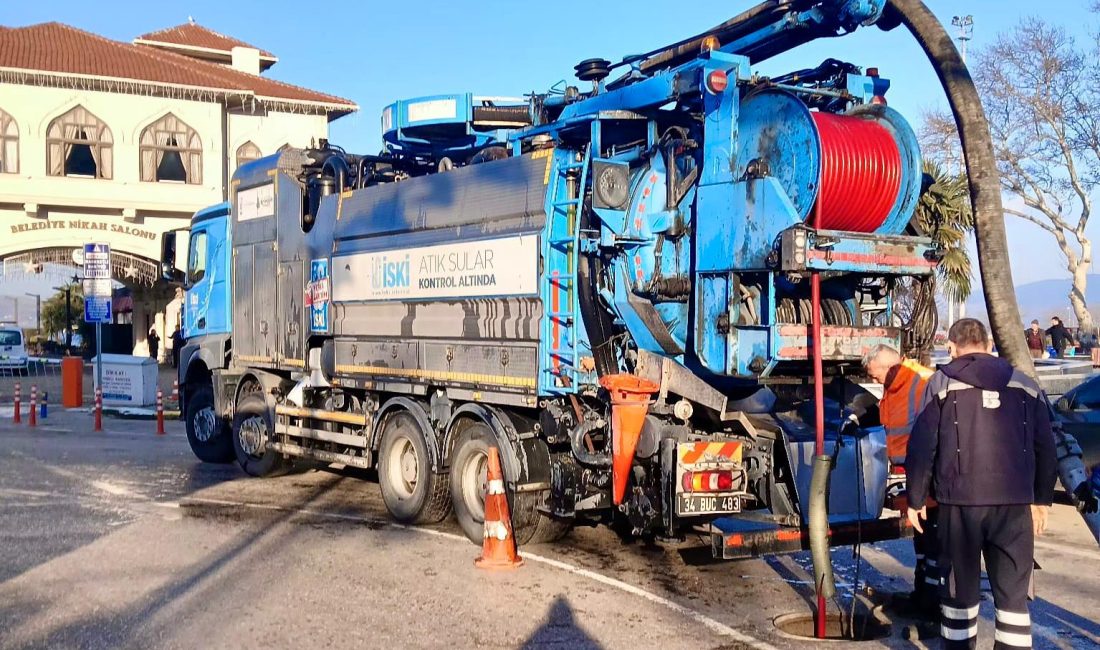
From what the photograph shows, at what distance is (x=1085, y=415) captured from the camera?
33.9ft

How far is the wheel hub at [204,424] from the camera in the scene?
13781 millimetres

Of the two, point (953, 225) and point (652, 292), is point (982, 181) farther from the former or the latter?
point (652, 292)

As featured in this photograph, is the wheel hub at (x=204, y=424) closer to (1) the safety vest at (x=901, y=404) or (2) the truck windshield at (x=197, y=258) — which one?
(2) the truck windshield at (x=197, y=258)

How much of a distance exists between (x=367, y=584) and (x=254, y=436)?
547 centimetres

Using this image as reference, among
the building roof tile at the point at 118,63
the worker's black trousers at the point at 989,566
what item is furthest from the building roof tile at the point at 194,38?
the worker's black trousers at the point at 989,566

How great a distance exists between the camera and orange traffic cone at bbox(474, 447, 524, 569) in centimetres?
802

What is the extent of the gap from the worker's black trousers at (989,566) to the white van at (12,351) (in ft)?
118

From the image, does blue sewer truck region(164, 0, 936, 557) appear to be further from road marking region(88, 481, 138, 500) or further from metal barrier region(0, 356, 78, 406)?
metal barrier region(0, 356, 78, 406)

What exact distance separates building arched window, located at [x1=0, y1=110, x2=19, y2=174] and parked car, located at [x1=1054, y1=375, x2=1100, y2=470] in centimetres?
2829

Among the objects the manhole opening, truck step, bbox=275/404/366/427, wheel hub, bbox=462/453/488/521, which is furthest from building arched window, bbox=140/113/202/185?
the manhole opening

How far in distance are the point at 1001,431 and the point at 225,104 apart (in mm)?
31448

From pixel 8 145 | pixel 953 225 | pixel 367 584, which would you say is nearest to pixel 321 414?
pixel 367 584

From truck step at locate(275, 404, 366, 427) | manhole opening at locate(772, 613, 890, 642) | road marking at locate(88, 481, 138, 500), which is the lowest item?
manhole opening at locate(772, 613, 890, 642)

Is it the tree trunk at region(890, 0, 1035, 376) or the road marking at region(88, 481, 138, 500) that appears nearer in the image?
the tree trunk at region(890, 0, 1035, 376)
